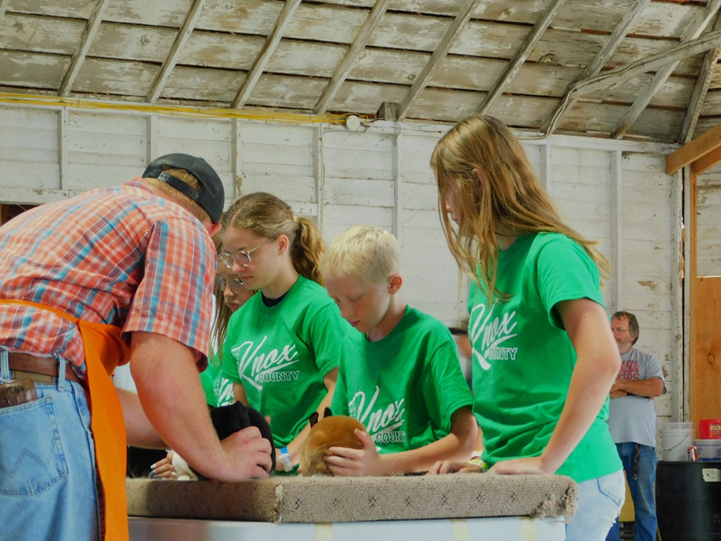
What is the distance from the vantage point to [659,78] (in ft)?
28.7

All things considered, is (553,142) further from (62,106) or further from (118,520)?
(118,520)

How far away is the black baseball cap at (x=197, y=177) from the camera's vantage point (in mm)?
1967

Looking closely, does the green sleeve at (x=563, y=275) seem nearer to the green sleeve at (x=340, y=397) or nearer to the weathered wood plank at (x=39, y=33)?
the green sleeve at (x=340, y=397)

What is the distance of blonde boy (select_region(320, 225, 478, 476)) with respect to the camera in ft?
7.79

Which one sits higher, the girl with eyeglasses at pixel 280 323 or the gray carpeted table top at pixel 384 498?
the girl with eyeglasses at pixel 280 323

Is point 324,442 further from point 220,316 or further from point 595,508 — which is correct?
point 220,316

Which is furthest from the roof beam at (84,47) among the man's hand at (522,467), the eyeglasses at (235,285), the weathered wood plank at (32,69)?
the man's hand at (522,467)

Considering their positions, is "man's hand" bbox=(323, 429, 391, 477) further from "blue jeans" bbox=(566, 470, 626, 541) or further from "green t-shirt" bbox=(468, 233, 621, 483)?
"blue jeans" bbox=(566, 470, 626, 541)

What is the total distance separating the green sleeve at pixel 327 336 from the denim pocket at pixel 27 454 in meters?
1.40

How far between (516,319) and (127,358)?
0.82 meters

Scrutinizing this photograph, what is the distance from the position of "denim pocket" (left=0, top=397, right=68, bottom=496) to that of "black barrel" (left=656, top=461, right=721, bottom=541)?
6.89 m

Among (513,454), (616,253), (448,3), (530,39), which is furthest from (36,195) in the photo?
(513,454)

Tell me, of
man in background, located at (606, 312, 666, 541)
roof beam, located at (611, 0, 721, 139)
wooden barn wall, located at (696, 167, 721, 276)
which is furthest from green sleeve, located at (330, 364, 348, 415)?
wooden barn wall, located at (696, 167, 721, 276)

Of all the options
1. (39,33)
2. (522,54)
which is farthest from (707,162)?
(39,33)
